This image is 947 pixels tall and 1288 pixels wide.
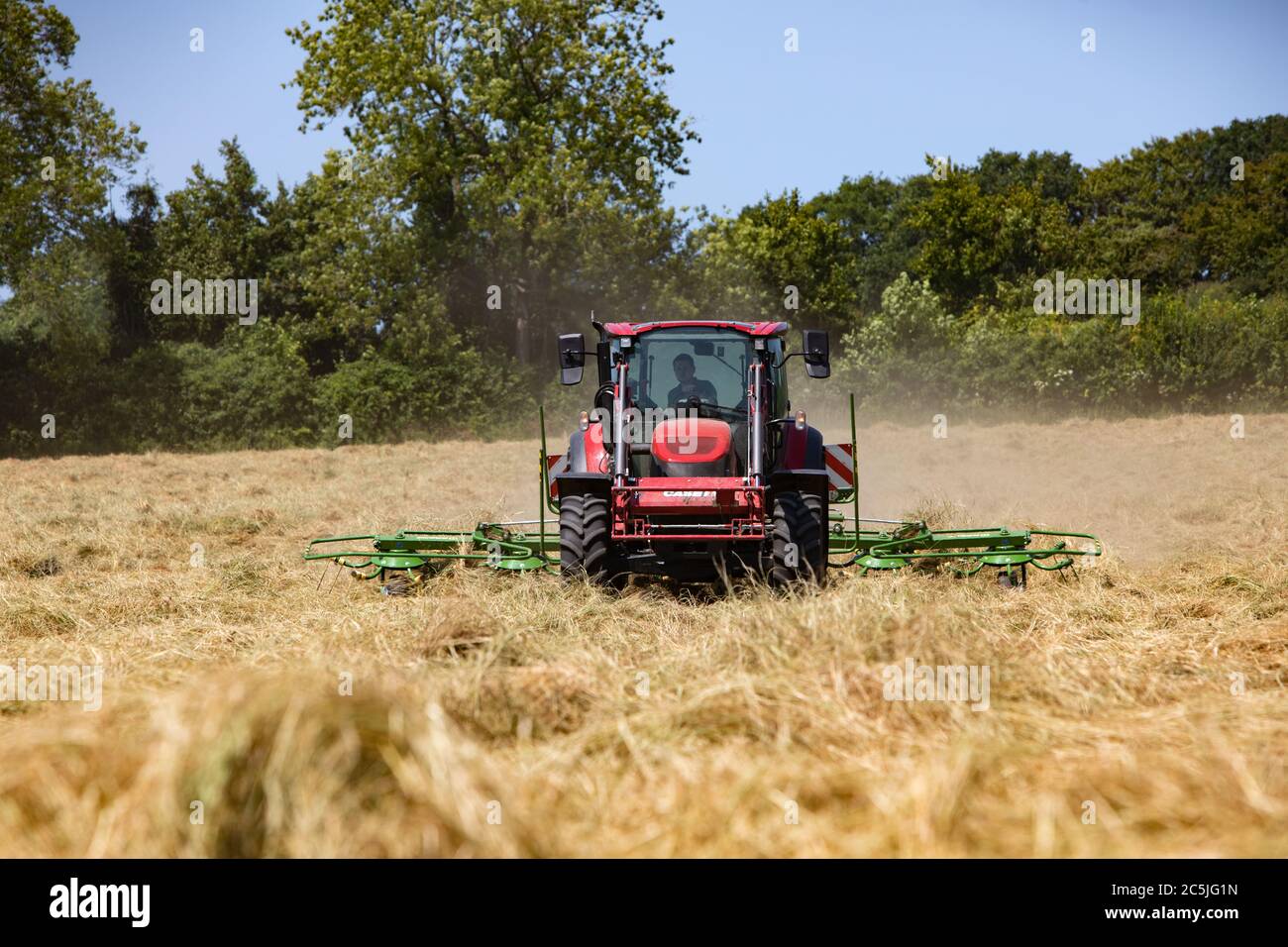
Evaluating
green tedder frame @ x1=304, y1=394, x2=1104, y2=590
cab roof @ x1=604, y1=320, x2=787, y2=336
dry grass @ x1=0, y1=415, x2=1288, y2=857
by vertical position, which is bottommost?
dry grass @ x1=0, y1=415, x2=1288, y2=857

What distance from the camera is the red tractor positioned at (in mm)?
7750

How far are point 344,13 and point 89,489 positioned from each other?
64.0 feet

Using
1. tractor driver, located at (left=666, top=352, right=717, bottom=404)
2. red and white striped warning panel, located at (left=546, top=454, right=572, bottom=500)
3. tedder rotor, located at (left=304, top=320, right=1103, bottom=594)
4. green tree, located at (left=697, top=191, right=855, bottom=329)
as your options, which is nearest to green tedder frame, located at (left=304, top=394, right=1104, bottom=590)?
tedder rotor, located at (left=304, top=320, right=1103, bottom=594)

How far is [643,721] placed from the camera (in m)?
4.17

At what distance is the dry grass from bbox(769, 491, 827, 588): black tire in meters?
0.58

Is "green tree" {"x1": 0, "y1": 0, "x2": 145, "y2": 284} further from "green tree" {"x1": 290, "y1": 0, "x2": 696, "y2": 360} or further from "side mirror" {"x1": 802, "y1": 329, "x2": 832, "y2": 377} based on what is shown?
"side mirror" {"x1": 802, "y1": 329, "x2": 832, "y2": 377}

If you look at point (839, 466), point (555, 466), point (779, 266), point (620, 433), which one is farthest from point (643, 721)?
point (779, 266)

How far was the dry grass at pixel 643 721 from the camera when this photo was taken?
10.8ft

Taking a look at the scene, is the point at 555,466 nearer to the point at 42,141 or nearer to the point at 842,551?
the point at 842,551

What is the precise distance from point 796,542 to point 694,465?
2.97ft

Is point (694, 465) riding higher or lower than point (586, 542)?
higher

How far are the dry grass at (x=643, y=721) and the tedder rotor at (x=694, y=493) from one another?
0.94 ft

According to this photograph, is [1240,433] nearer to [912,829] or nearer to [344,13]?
[912,829]

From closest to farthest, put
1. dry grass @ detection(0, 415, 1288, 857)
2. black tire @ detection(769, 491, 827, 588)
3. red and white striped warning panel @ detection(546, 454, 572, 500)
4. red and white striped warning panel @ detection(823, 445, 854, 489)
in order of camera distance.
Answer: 1. dry grass @ detection(0, 415, 1288, 857)
2. black tire @ detection(769, 491, 827, 588)
3. red and white striped warning panel @ detection(546, 454, 572, 500)
4. red and white striped warning panel @ detection(823, 445, 854, 489)
